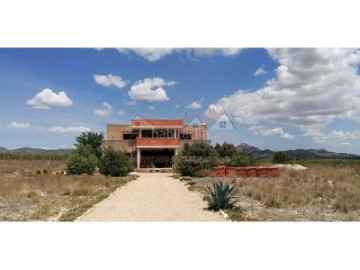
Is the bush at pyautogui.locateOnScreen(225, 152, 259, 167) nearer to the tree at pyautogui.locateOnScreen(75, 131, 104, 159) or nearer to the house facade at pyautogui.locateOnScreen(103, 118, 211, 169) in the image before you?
the house facade at pyautogui.locateOnScreen(103, 118, 211, 169)

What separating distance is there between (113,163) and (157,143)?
32.0ft

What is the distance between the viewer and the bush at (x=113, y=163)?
24.1 m

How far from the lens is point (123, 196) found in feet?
43.8

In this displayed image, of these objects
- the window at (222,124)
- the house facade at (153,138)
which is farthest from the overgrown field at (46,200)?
the house facade at (153,138)

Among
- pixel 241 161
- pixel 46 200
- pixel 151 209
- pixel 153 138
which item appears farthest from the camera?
pixel 153 138

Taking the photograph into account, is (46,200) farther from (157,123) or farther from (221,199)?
(157,123)

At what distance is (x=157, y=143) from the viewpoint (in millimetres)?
33656

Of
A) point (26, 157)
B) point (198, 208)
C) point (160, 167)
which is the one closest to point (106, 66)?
point (198, 208)

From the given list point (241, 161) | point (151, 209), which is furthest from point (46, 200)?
point (241, 161)

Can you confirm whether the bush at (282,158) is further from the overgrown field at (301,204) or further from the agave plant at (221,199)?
the agave plant at (221,199)

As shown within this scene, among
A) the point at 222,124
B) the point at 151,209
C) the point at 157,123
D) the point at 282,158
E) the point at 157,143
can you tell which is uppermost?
the point at 157,123

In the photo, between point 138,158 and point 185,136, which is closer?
point 138,158
